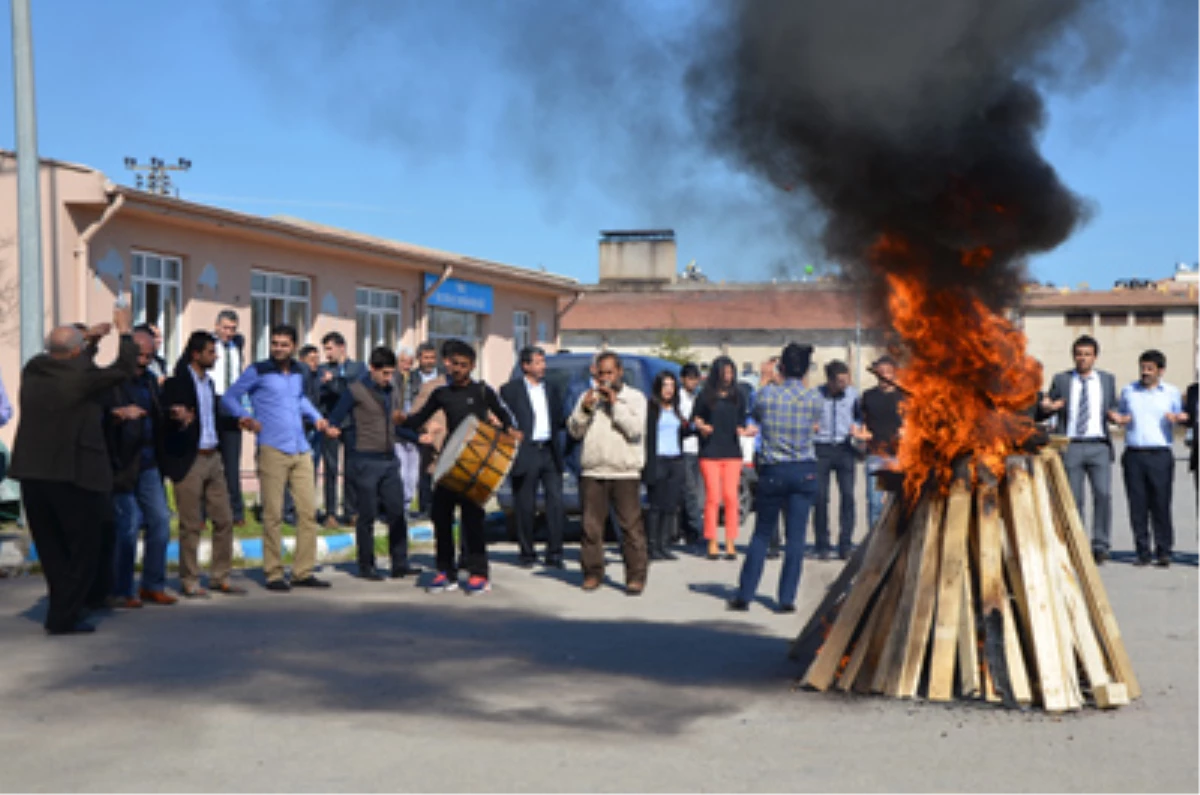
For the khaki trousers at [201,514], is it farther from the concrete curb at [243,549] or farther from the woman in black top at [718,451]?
the woman in black top at [718,451]

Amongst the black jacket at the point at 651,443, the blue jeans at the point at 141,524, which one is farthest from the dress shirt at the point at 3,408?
the black jacket at the point at 651,443

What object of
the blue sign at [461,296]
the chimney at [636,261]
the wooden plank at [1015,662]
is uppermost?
the chimney at [636,261]

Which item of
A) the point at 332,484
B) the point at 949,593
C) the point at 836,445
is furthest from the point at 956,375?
the point at 332,484

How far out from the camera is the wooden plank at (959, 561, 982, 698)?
7.04 m

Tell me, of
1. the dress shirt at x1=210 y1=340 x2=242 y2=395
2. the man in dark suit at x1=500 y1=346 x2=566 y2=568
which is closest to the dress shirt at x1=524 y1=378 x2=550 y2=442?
the man in dark suit at x1=500 y1=346 x2=566 y2=568

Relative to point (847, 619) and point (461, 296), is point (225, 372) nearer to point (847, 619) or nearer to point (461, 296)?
point (461, 296)

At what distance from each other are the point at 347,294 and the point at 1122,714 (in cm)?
1714

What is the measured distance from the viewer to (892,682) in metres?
7.15

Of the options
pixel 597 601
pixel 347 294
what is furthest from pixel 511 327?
pixel 597 601

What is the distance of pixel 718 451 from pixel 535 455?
204 centimetres

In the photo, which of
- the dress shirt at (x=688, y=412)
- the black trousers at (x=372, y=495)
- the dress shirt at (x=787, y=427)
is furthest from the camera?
the dress shirt at (x=688, y=412)

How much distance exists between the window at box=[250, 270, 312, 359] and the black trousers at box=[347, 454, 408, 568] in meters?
→ 8.28

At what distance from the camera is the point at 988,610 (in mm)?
7066

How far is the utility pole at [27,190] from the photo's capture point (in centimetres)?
1266
